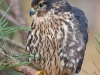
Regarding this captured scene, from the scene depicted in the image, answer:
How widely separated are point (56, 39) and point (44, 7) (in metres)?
0.30

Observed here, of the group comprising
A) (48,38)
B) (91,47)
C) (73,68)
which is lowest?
(91,47)

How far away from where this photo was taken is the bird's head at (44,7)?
3201 mm

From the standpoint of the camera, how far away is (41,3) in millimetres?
3207

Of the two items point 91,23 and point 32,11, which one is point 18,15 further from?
point 91,23

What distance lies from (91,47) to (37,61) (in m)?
4.52

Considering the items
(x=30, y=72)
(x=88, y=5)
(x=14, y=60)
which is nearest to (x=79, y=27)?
(x=30, y=72)

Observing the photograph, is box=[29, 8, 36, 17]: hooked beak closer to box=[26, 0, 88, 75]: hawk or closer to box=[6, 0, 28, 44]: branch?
box=[26, 0, 88, 75]: hawk

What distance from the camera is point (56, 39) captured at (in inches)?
122

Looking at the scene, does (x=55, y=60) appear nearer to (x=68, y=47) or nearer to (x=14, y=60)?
(x=68, y=47)

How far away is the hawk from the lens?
310 centimetres

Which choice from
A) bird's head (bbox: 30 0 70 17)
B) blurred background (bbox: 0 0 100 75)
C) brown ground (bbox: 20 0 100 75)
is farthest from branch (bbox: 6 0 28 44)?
blurred background (bbox: 0 0 100 75)

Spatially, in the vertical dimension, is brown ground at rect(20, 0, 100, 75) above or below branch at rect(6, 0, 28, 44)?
below

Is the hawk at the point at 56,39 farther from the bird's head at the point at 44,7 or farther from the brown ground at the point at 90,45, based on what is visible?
the brown ground at the point at 90,45

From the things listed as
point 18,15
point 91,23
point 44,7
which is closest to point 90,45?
point 91,23
